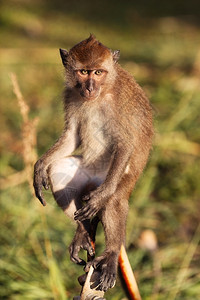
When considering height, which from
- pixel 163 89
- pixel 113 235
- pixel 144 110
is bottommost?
pixel 113 235

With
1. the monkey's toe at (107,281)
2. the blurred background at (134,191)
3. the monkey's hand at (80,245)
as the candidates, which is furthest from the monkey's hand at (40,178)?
the monkey's toe at (107,281)

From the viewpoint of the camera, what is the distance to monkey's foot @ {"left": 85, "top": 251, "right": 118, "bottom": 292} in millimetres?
2914

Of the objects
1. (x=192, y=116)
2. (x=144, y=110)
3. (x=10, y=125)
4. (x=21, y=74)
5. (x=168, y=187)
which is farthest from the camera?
(x=21, y=74)

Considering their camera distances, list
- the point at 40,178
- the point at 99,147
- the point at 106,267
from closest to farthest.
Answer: the point at 106,267, the point at 40,178, the point at 99,147

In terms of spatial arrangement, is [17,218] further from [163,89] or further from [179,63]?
[179,63]

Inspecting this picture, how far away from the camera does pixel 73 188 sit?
3285 millimetres

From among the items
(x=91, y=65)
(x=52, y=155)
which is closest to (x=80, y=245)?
(x=52, y=155)

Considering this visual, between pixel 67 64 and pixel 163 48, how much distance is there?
8.70 metres

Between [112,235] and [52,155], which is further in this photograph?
[52,155]

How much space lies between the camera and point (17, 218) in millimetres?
5531

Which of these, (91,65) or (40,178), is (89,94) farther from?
(40,178)

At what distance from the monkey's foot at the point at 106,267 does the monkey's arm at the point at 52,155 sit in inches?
19.1

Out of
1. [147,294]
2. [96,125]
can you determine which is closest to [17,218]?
[147,294]

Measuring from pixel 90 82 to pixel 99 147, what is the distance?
1.42 ft
